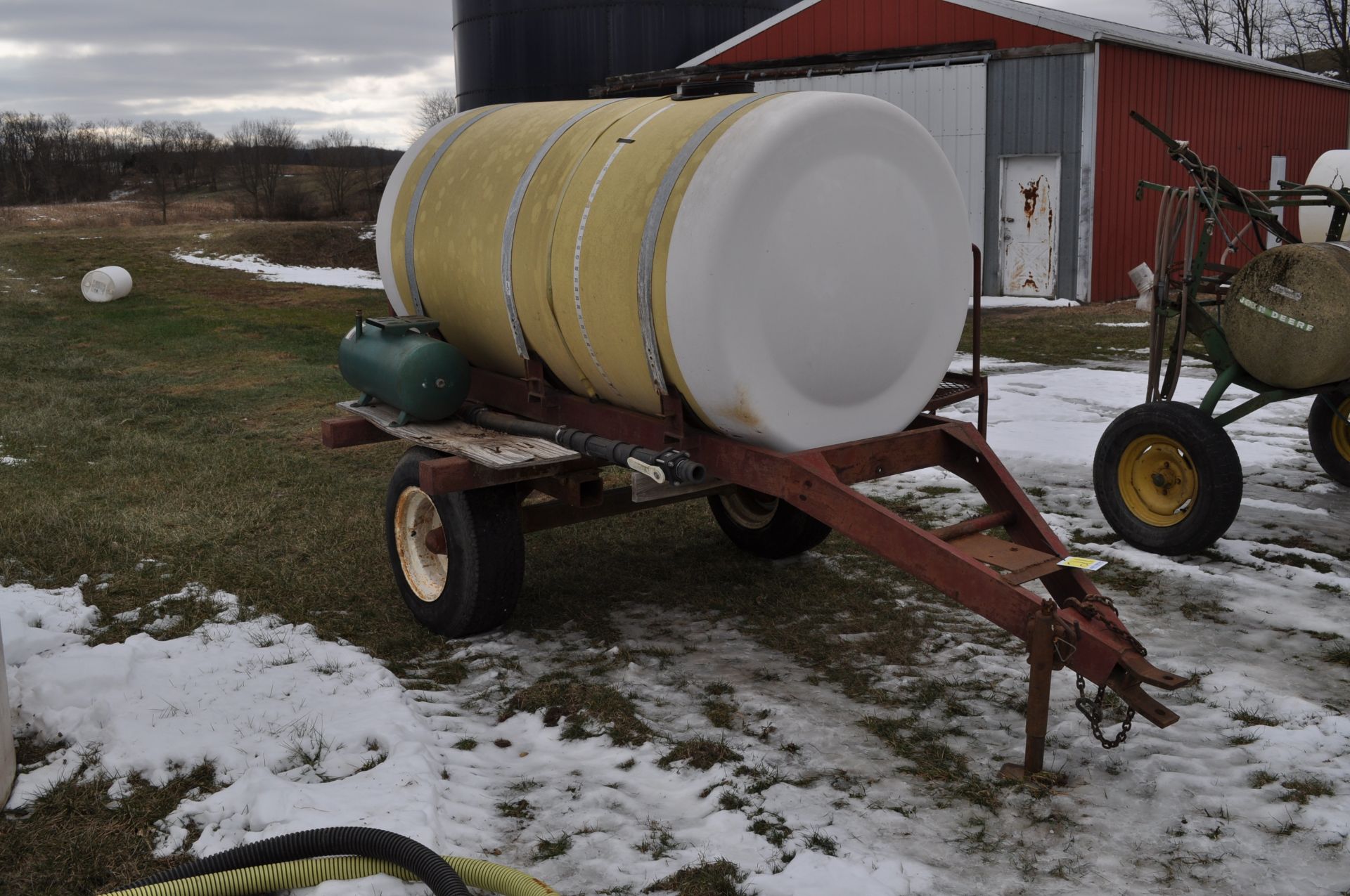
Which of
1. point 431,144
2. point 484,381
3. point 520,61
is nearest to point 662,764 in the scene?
point 484,381

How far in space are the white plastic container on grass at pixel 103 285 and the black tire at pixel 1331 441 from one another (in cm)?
1738

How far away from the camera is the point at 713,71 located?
1927cm

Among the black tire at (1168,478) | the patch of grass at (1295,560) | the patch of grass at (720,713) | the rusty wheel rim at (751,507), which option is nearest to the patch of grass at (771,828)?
the patch of grass at (720,713)

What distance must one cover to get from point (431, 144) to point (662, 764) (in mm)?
3676

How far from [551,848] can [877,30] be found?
16.8m

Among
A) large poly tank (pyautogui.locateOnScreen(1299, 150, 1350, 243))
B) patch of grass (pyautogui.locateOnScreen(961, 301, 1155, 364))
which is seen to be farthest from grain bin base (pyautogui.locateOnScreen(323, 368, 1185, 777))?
patch of grass (pyautogui.locateOnScreen(961, 301, 1155, 364))

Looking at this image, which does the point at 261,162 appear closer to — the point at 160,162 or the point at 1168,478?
the point at 160,162

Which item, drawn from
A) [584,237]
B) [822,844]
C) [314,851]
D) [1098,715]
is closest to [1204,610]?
[1098,715]

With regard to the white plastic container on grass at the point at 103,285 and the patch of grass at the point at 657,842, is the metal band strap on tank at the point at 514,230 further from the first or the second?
the white plastic container on grass at the point at 103,285

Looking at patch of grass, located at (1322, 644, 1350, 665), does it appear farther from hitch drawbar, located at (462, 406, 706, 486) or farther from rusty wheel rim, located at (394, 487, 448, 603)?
rusty wheel rim, located at (394, 487, 448, 603)

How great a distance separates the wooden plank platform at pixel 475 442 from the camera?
15.0 ft

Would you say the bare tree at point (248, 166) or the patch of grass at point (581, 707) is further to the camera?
the bare tree at point (248, 166)

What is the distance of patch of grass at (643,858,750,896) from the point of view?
319 centimetres

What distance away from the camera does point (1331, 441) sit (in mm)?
7281
